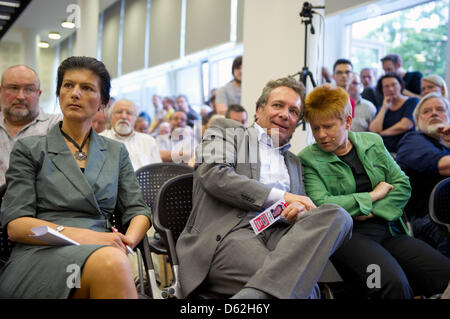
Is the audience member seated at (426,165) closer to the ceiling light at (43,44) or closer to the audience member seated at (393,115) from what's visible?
the audience member seated at (393,115)

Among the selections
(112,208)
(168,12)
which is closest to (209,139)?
(112,208)

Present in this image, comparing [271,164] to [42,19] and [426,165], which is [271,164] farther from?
[42,19]

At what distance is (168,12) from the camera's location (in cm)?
1145

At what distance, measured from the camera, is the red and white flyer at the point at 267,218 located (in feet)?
6.67

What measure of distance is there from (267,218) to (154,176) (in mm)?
926

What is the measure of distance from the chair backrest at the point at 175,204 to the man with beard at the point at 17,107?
1.01m

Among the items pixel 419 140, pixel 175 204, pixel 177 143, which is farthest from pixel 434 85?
pixel 175 204

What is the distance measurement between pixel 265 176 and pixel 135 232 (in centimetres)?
72

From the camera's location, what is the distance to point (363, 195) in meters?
2.41

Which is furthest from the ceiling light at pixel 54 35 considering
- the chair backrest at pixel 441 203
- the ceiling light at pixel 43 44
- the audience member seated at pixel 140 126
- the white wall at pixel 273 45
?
the chair backrest at pixel 441 203

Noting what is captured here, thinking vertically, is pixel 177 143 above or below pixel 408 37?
below

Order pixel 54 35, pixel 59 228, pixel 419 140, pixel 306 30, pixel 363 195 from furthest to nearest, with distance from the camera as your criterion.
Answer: pixel 54 35 < pixel 306 30 < pixel 419 140 < pixel 363 195 < pixel 59 228

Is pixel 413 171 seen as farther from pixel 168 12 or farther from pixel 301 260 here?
pixel 168 12
